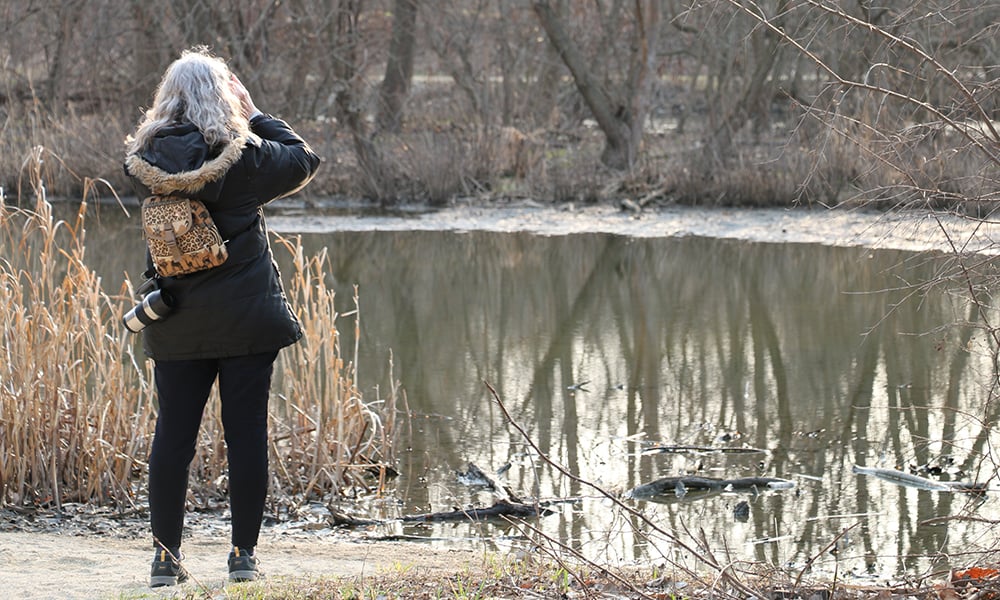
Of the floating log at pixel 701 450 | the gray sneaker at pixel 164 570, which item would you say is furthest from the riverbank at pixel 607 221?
the gray sneaker at pixel 164 570

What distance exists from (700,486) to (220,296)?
302 cm

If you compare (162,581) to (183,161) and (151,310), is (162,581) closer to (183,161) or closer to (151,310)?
(151,310)

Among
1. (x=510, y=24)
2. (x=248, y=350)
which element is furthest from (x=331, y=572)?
(x=510, y=24)

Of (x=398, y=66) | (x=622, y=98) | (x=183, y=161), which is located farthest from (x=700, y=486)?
(x=398, y=66)

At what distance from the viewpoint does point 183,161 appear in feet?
11.7

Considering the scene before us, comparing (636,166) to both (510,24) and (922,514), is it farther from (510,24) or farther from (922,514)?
(922,514)

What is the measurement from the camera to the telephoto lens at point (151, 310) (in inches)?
143

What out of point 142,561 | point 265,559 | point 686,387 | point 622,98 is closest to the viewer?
point 142,561

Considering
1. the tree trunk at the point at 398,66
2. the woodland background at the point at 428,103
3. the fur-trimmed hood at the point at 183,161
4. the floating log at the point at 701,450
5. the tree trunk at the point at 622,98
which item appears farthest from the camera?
the tree trunk at the point at 398,66

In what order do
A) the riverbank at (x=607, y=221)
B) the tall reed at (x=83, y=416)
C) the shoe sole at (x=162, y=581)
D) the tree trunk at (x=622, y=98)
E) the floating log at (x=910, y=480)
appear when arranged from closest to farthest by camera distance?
the shoe sole at (x=162, y=581) → the tall reed at (x=83, y=416) → the floating log at (x=910, y=480) → the riverbank at (x=607, y=221) → the tree trunk at (x=622, y=98)

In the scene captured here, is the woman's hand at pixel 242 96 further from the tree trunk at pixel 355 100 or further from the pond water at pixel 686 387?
the tree trunk at pixel 355 100

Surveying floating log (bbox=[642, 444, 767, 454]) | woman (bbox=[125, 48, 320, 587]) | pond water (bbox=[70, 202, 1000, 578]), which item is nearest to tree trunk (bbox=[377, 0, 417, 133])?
pond water (bbox=[70, 202, 1000, 578])

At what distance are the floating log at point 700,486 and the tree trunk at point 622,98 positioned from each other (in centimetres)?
1301

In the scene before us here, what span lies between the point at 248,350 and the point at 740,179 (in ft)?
44.3
